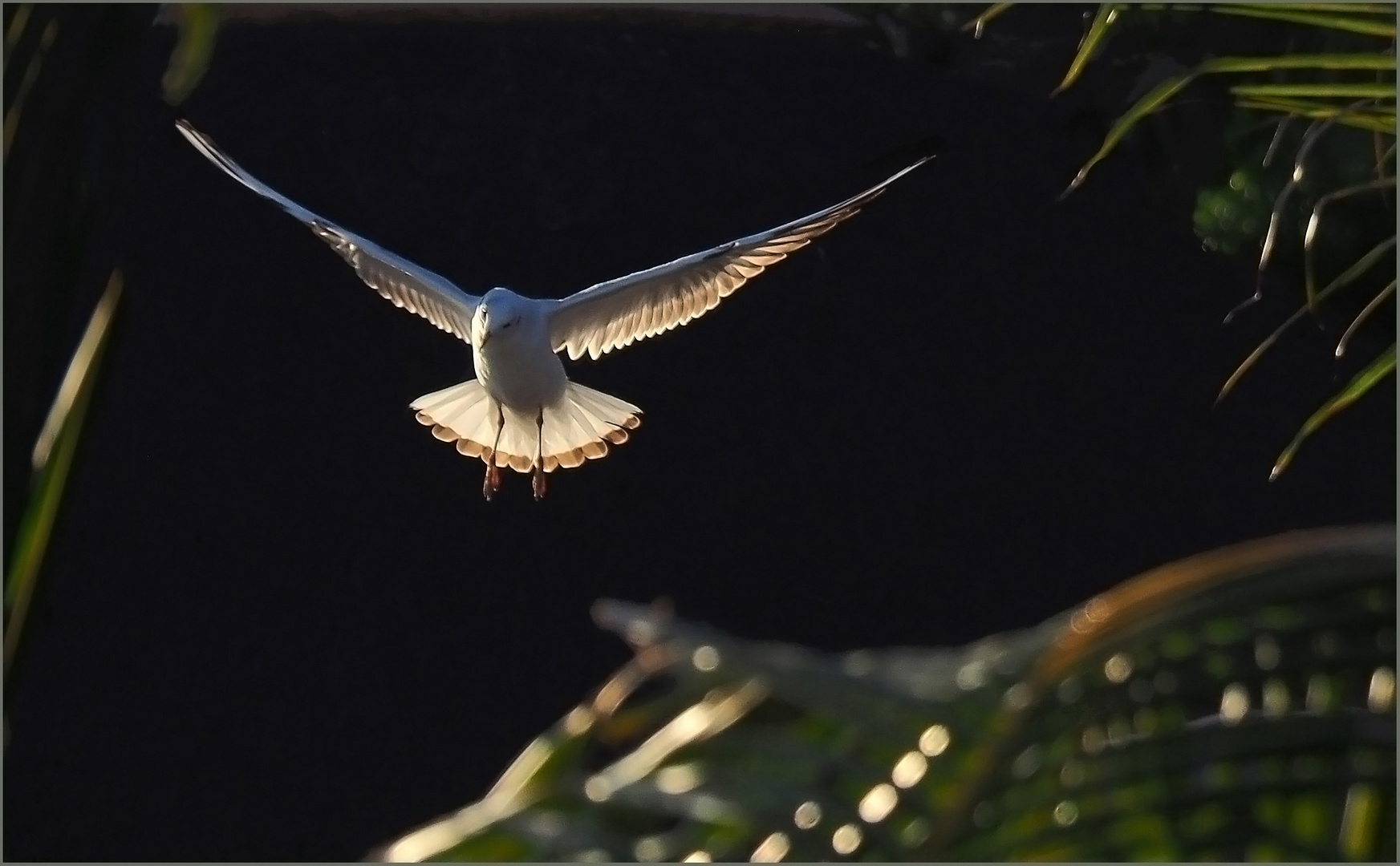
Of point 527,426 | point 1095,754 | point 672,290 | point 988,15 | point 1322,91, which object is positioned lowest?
point 1095,754

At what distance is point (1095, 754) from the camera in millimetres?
542

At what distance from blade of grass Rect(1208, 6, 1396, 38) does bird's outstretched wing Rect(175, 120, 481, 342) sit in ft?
4.47

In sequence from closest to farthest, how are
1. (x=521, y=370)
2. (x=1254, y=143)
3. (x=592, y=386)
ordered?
(x=521, y=370), (x=1254, y=143), (x=592, y=386)

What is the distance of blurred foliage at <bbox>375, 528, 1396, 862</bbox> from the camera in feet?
1.76

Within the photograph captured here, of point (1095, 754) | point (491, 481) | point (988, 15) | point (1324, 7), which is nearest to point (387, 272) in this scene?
point (491, 481)

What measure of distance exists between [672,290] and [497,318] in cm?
27

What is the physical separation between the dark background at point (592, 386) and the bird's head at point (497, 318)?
2.58 ft

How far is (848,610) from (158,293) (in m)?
1.40

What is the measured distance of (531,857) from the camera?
0.55 meters

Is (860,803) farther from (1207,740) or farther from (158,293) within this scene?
(158,293)

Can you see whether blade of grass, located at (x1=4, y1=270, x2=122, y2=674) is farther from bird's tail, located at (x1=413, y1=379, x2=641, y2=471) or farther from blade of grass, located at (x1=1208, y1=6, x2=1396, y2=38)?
bird's tail, located at (x1=413, y1=379, x2=641, y2=471)

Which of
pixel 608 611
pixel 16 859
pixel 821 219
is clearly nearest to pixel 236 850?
pixel 16 859

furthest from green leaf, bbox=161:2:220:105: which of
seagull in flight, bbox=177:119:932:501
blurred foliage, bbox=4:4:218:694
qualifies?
seagull in flight, bbox=177:119:932:501

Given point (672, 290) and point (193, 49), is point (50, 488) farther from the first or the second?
point (672, 290)
